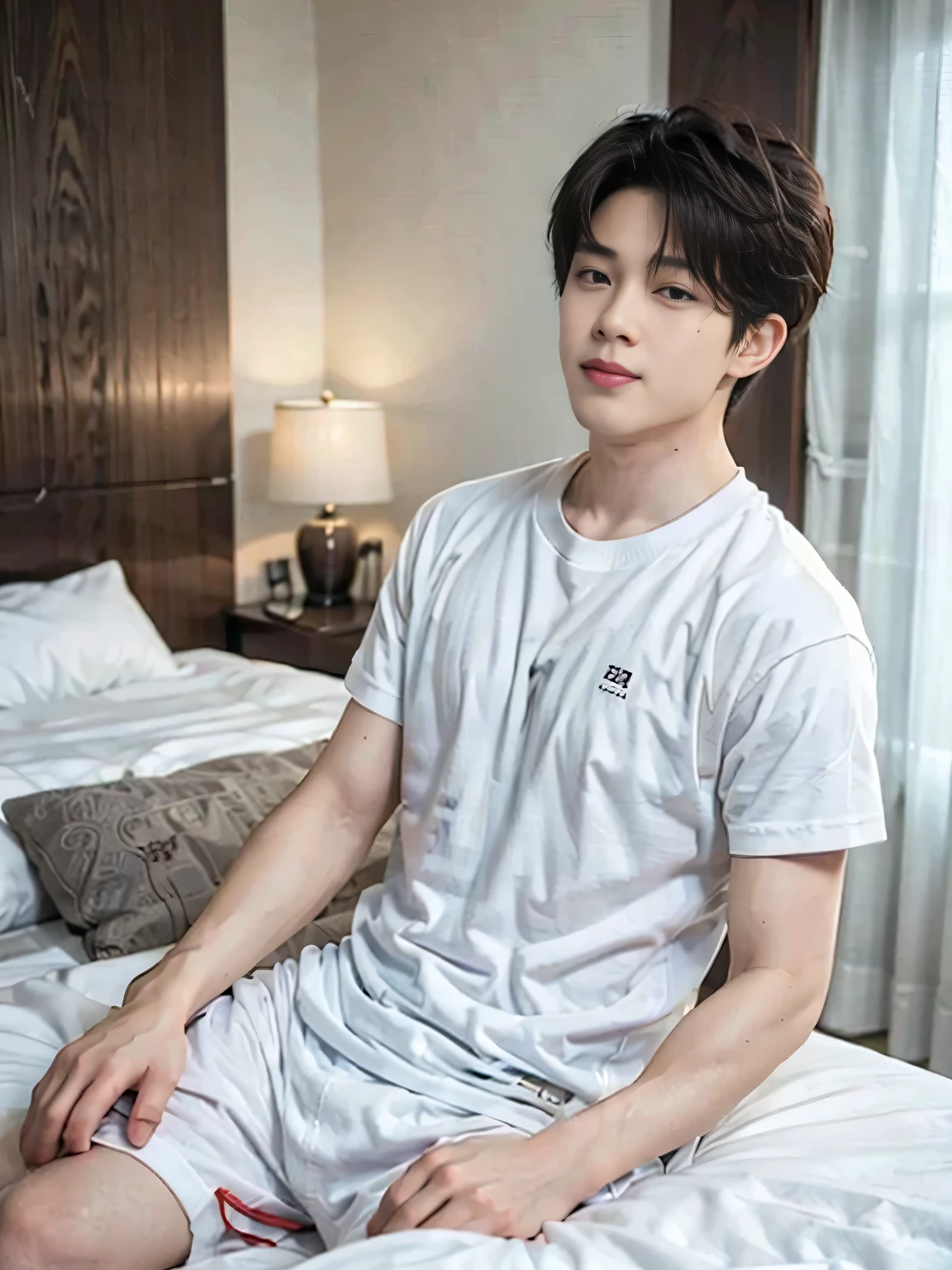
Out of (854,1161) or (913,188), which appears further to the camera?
(913,188)

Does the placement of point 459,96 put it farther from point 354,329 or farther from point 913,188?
point 913,188

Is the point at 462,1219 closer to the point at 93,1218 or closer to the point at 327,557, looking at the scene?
the point at 93,1218

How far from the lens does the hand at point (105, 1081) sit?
40.4 inches

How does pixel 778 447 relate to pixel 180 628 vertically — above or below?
above

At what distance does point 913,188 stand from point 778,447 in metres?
0.51

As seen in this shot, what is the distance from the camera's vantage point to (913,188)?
231 centimetres

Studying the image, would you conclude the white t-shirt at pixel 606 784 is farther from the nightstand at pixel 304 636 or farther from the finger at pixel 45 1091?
the nightstand at pixel 304 636

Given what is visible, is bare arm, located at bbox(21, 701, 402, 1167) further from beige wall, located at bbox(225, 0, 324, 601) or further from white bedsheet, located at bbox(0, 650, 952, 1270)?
beige wall, located at bbox(225, 0, 324, 601)

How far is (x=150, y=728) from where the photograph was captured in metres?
2.48

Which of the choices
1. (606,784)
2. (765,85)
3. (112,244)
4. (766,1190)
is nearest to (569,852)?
(606,784)

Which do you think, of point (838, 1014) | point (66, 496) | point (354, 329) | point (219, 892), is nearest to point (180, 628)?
point (66, 496)

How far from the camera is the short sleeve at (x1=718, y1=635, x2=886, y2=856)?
105 centimetres


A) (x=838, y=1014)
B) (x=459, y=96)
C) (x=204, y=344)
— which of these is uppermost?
(x=459, y=96)

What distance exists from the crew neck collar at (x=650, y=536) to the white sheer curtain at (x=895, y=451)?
1.25m
